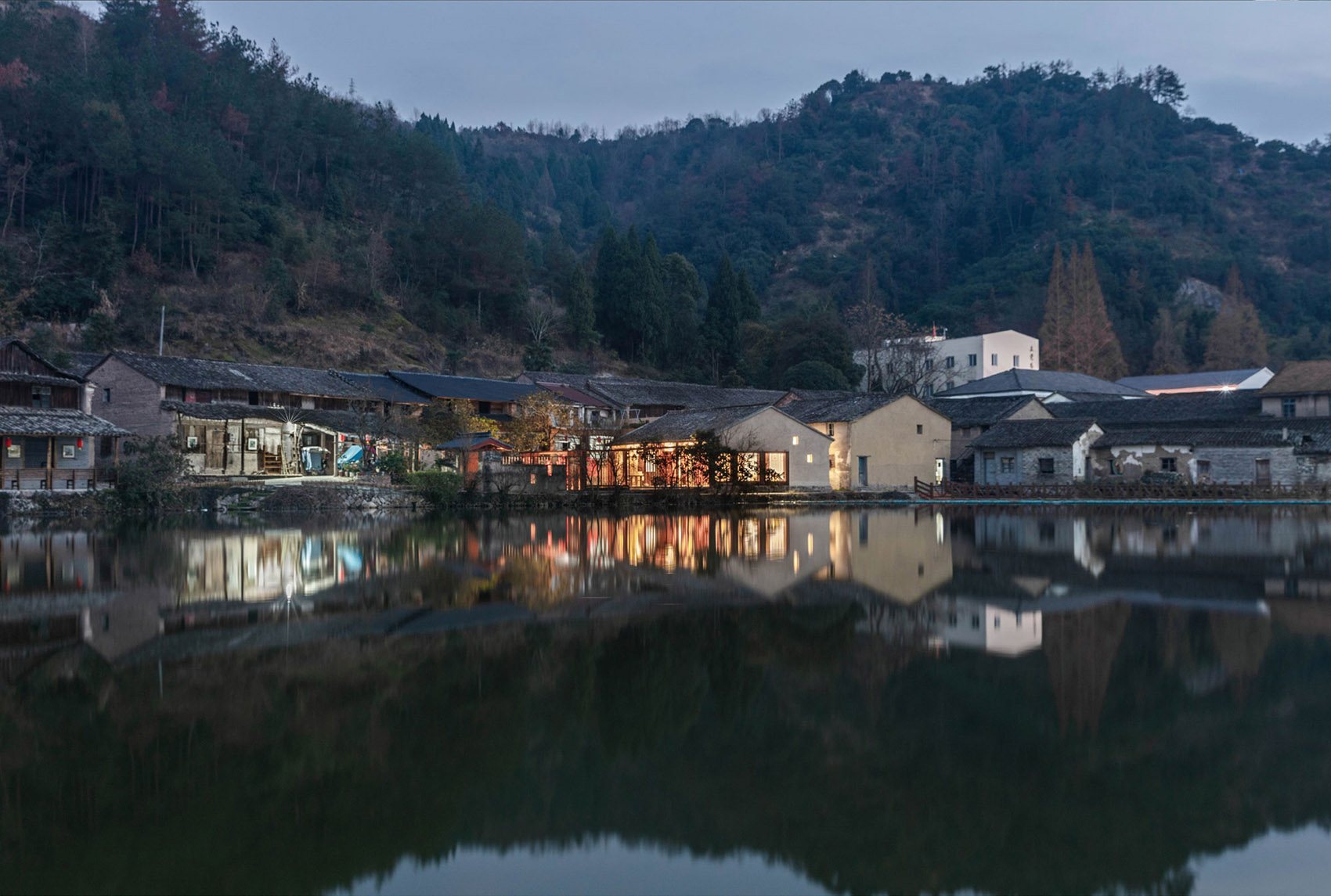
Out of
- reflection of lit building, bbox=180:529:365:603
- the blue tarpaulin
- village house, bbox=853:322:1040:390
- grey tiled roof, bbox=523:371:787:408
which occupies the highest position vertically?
village house, bbox=853:322:1040:390

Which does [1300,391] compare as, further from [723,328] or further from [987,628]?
[987,628]

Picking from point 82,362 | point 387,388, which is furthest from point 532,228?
point 82,362

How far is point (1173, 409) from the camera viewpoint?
146 ft

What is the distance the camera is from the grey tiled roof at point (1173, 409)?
141 feet

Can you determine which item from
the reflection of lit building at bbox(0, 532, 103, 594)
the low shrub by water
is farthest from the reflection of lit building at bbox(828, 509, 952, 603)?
the low shrub by water

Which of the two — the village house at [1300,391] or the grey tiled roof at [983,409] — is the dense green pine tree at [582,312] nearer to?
the grey tiled roof at [983,409]

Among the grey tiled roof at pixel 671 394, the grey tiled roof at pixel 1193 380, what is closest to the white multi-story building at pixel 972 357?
the grey tiled roof at pixel 1193 380

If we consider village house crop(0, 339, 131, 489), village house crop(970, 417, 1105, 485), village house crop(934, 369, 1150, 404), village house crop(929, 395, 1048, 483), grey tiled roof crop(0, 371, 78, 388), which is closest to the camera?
village house crop(0, 339, 131, 489)

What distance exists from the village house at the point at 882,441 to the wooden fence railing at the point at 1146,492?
10.5ft

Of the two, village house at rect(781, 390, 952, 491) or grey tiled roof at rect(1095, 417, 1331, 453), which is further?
village house at rect(781, 390, 952, 491)

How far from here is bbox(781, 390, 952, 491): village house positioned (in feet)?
133

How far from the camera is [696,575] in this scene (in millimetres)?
15055

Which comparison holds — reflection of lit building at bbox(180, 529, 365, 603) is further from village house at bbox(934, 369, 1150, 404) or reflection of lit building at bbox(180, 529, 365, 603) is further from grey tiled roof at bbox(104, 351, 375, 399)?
village house at bbox(934, 369, 1150, 404)

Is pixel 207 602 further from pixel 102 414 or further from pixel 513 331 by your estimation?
pixel 513 331
